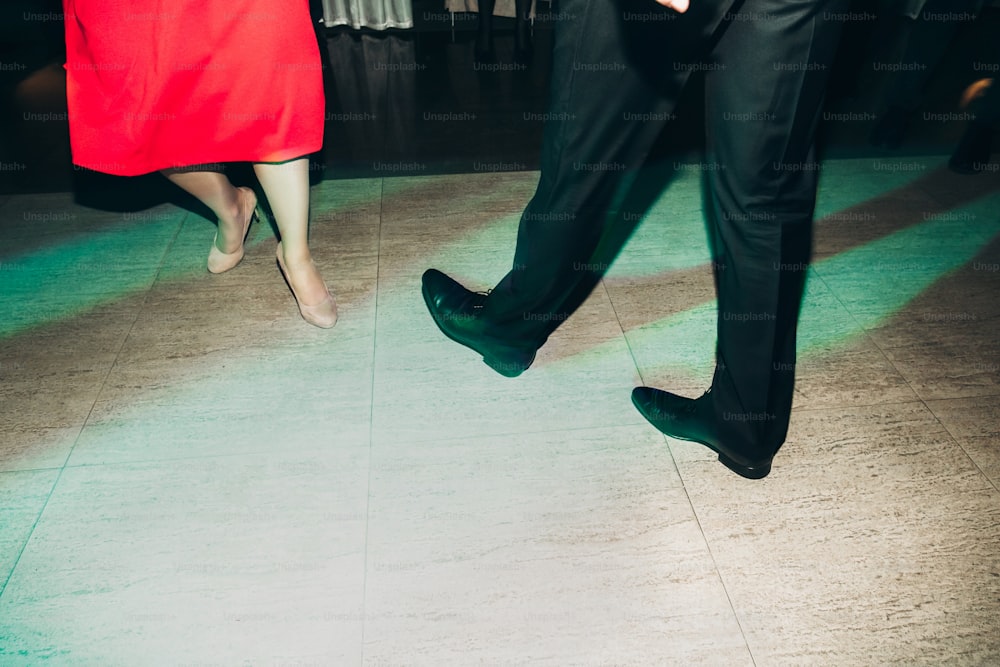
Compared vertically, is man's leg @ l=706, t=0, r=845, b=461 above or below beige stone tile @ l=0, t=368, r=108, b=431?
above

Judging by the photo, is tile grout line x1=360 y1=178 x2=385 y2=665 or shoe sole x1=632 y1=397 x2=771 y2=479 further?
shoe sole x1=632 y1=397 x2=771 y2=479

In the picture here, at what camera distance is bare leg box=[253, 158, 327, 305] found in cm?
157

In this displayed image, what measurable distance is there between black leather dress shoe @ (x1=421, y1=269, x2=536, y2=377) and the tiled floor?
5cm

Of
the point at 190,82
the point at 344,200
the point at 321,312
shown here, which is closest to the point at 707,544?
the point at 321,312

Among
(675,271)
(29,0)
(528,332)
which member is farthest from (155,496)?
(29,0)

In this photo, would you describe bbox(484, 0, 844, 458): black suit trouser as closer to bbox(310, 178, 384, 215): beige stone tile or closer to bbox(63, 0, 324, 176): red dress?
bbox(63, 0, 324, 176): red dress

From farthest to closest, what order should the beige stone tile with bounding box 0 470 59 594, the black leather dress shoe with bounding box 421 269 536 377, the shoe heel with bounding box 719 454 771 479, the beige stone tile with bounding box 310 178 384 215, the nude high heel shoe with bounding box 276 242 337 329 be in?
the beige stone tile with bounding box 310 178 384 215 < the nude high heel shoe with bounding box 276 242 337 329 < the black leather dress shoe with bounding box 421 269 536 377 < the shoe heel with bounding box 719 454 771 479 < the beige stone tile with bounding box 0 470 59 594

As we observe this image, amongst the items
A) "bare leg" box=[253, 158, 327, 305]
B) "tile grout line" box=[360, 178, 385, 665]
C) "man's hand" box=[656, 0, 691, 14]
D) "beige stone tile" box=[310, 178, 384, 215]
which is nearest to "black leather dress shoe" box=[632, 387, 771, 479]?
"tile grout line" box=[360, 178, 385, 665]

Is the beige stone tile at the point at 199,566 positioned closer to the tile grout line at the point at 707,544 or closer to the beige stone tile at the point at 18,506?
the beige stone tile at the point at 18,506

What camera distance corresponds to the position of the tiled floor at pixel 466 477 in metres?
1.11

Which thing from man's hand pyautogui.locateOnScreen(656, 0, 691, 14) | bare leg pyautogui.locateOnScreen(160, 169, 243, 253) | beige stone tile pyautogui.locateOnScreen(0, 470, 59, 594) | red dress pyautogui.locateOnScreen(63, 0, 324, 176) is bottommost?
beige stone tile pyautogui.locateOnScreen(0, 470, 59, 594)

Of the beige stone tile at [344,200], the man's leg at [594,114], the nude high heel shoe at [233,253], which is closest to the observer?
the man's leg at [594,114]

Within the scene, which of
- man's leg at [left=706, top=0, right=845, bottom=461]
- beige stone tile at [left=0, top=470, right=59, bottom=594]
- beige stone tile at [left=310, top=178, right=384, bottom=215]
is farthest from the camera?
beige stone tile at [left=310, top=178, right=384, bottom=215]

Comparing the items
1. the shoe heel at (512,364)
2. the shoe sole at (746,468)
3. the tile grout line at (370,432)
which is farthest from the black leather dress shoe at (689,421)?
the tile grout line at (370,432)
